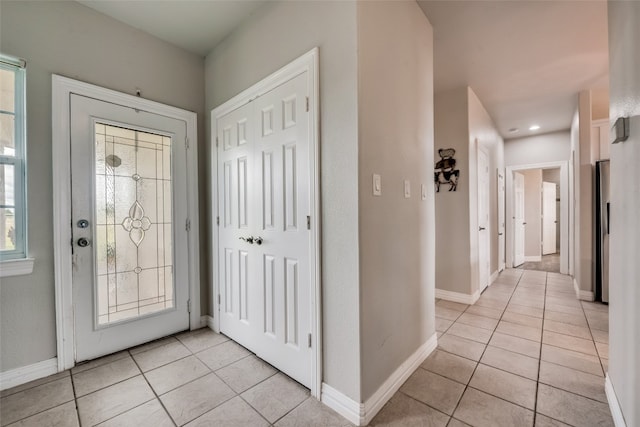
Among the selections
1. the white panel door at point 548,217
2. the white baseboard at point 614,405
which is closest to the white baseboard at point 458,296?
the white baseboard at point 614,405

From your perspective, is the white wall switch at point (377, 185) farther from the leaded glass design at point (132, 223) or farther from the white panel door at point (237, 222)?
the leaded glass design at point (132, 223)

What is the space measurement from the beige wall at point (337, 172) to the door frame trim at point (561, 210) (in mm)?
4948

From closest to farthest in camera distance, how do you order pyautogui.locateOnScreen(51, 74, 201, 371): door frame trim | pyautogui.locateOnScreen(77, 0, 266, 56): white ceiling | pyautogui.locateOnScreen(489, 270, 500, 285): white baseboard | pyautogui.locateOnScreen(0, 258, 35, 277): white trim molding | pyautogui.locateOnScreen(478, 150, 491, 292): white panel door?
pyautogui.locateOnScreen(0, 258, 35, 277): white trim molding, pyautogui.locateOnScreen(51, 74, 201, 371): door frame trim, pyautogui.locateOnScreen(77, 0, 266, 56): white ceiling, pyautogui.locateOnScreen(478, 150, 491, 292): white panel door, pyautogui.locateOnScreen(489, 270, 500, 285): white baseboard

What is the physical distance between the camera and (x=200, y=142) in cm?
264

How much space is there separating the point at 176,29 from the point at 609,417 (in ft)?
12.8

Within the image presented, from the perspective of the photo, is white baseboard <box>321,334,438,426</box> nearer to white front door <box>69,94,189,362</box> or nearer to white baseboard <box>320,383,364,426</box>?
white baseboard <box>320,383,364,426</box>

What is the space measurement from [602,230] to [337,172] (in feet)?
12.4

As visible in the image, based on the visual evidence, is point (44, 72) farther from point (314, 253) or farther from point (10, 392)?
point (314, 253)

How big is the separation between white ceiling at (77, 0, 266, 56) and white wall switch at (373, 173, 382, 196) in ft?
5.18

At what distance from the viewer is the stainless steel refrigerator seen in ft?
10.5

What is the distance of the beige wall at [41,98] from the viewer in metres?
1.75

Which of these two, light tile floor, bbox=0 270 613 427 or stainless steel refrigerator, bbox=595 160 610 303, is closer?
light tile floor, bbox=0 270 613 427

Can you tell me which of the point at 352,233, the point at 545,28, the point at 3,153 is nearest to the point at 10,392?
the point at 3,153

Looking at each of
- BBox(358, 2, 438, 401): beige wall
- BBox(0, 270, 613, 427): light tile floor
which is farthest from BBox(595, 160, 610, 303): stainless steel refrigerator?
BBox(358, 2, 438, 401): beige wall
